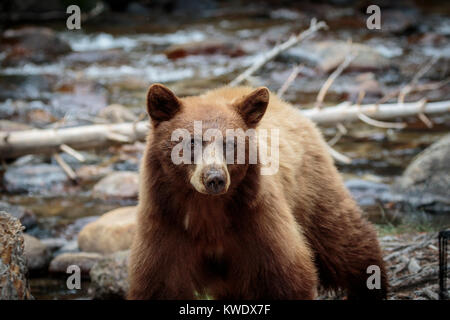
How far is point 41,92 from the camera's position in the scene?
464 inches

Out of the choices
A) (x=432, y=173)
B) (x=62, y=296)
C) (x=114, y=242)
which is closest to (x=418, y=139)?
(x=432, y=173)

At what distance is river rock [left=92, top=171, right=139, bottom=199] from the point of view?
23.9ft

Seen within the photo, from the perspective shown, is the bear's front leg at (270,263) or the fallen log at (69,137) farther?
the fallen log at (69,137)

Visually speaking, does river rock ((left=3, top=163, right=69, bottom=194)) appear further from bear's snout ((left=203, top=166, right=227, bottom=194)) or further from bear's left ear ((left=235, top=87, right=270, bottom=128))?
bear's snout ((left=203, top=166, right=227, bottom=194))

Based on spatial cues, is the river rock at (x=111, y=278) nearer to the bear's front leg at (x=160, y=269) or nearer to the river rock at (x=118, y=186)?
the bear's front leg at (x=160, y=269)

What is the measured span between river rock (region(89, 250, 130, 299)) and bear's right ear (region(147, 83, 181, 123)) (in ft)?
6.19

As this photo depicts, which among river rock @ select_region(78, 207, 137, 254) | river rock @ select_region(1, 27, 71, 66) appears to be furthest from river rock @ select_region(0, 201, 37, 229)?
river rock @ select_region(1, 27, 71, 66)

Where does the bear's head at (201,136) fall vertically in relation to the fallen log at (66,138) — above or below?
below

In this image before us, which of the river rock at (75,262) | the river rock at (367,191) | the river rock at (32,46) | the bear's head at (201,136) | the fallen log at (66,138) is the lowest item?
the river rock at (75,262)

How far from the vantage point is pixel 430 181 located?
6.42 m

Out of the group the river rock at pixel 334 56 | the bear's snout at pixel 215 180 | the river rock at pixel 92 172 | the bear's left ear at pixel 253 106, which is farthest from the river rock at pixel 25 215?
the river rock at pixel 334 56

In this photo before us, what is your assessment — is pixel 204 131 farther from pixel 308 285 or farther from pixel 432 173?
pixel 432 173

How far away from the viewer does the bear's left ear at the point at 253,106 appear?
3139mm

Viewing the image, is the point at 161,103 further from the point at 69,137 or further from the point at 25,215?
the point at 69,137
